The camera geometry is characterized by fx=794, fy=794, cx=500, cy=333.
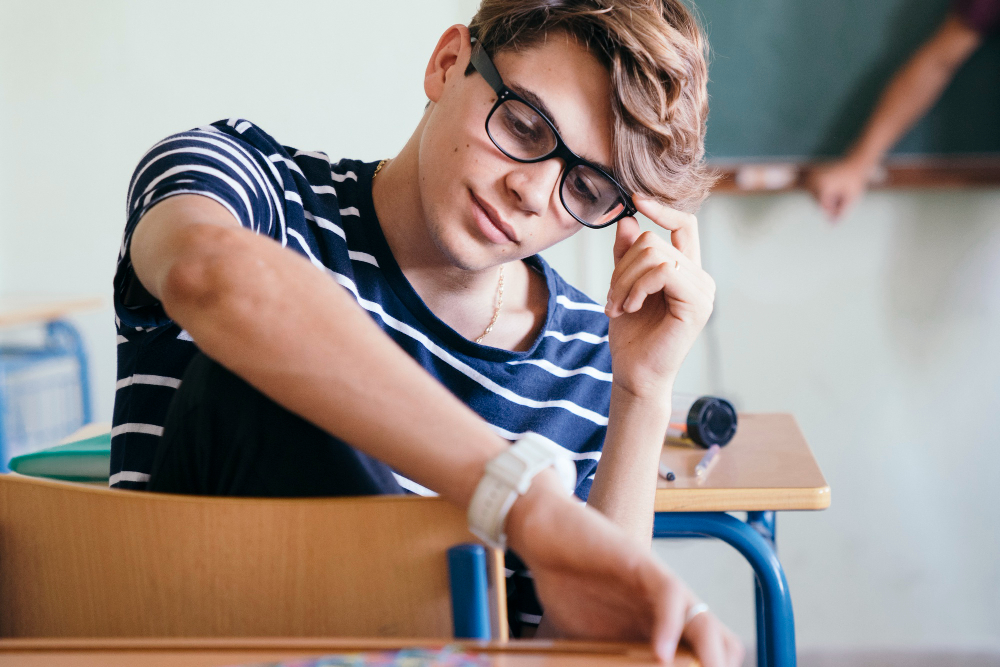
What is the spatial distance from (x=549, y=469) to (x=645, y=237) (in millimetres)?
497

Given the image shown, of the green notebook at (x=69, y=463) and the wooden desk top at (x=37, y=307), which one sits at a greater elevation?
the wooden desk top at (x=37, y=307)

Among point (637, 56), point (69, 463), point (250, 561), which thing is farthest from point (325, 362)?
point (69, 463)

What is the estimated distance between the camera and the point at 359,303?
941mm

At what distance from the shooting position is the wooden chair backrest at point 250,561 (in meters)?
0.50

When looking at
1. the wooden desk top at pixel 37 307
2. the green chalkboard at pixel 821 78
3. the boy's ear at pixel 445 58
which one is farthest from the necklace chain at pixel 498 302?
the wooden desk top at pixel 37 307

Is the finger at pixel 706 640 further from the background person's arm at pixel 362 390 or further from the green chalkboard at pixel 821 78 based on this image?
the green chalkboard at pixel 821 78

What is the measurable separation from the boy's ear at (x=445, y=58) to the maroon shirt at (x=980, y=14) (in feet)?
4.52

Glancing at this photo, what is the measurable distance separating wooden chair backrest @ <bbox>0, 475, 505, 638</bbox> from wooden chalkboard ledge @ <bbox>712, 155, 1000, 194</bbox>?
1.47 meters

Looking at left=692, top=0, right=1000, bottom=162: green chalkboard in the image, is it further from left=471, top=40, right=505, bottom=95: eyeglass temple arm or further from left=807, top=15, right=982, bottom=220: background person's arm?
left=471, top=40, right=505, bottom=95: eyeglass temple arm

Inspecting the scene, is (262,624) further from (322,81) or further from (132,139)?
(132,139)

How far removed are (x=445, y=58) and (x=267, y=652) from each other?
29.4 inches

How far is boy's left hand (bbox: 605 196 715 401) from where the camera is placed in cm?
93

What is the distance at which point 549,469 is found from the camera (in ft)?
1.67

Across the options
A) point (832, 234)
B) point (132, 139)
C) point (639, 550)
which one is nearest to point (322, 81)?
point (132, 139)
